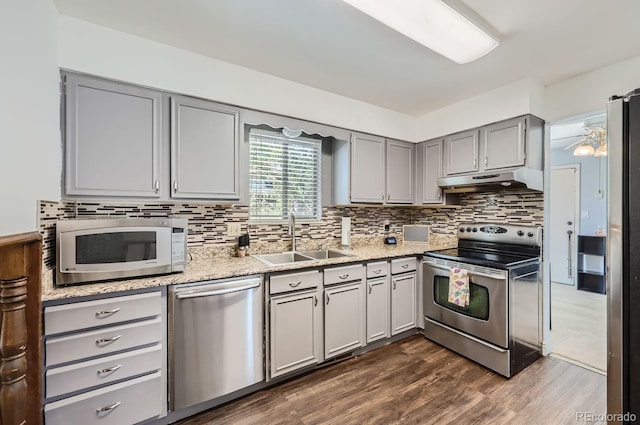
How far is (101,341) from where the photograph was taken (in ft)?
5.04

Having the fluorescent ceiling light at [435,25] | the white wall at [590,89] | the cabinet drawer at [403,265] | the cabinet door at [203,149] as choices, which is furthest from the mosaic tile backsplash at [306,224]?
the fluorescent ceiling light at [435,25]

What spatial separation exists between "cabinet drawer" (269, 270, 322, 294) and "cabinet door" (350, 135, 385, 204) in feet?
3.37

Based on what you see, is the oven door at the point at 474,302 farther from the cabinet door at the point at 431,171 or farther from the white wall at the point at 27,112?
the white wall at the point at 27,112

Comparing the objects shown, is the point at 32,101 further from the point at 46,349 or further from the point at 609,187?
the point at 609,187

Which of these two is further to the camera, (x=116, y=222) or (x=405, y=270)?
(x=405, y=270)

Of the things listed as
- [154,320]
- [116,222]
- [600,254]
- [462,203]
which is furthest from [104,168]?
[600,254]

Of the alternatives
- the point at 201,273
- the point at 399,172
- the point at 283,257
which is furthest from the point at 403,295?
the point at 201,273

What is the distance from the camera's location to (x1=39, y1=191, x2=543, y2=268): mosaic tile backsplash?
1970mm

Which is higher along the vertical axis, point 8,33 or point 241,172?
point 8,33

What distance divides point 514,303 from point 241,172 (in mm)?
2506

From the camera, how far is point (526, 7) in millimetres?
1610

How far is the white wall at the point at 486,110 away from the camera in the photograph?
8.20ft

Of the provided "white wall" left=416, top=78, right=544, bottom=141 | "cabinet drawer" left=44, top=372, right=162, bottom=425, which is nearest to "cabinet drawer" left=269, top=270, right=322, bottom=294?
"cabinet drawer" left=44, top=372, right=162, bottom=425

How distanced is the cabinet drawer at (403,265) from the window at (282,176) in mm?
949
